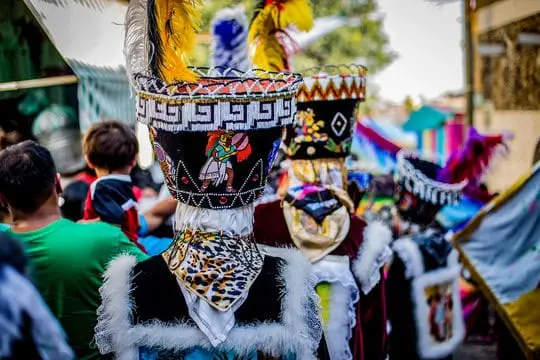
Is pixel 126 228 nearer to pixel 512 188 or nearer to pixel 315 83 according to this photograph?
pixel 315 83

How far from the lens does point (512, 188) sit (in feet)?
10.8

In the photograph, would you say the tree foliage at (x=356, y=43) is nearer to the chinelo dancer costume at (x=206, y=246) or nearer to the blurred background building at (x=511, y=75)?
the blurred background building at (x=511, y=75)

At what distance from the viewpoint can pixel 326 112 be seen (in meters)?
3.14

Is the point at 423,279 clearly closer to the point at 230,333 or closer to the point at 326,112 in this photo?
the point at 326,112

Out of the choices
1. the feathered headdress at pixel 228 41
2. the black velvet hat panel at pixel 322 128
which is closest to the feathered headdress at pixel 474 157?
the black velvet hat panel at pixel 322 128

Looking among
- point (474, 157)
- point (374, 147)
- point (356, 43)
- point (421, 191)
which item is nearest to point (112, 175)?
point (421, 191)

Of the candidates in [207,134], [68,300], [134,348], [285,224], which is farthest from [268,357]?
[285,224]

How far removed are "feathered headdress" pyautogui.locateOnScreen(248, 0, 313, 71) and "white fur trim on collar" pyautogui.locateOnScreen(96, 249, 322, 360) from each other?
1.38 m

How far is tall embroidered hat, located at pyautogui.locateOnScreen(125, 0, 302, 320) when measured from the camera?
187cm

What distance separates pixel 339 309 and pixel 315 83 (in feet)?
3.22

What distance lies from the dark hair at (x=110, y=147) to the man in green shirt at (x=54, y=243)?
28.2 inches

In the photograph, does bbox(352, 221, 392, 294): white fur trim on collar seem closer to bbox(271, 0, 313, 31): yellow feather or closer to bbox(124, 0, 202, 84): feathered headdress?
bbox(271, 0, 313, 31): yellow feather

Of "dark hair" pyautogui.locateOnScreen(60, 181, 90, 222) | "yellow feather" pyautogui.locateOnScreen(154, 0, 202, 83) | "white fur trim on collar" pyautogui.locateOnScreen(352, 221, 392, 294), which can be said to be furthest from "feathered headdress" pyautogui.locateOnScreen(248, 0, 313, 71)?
"dark hair" pyautogui.locateOnScreen(60, 181, 90, 222)

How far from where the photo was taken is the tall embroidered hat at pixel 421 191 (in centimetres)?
383
